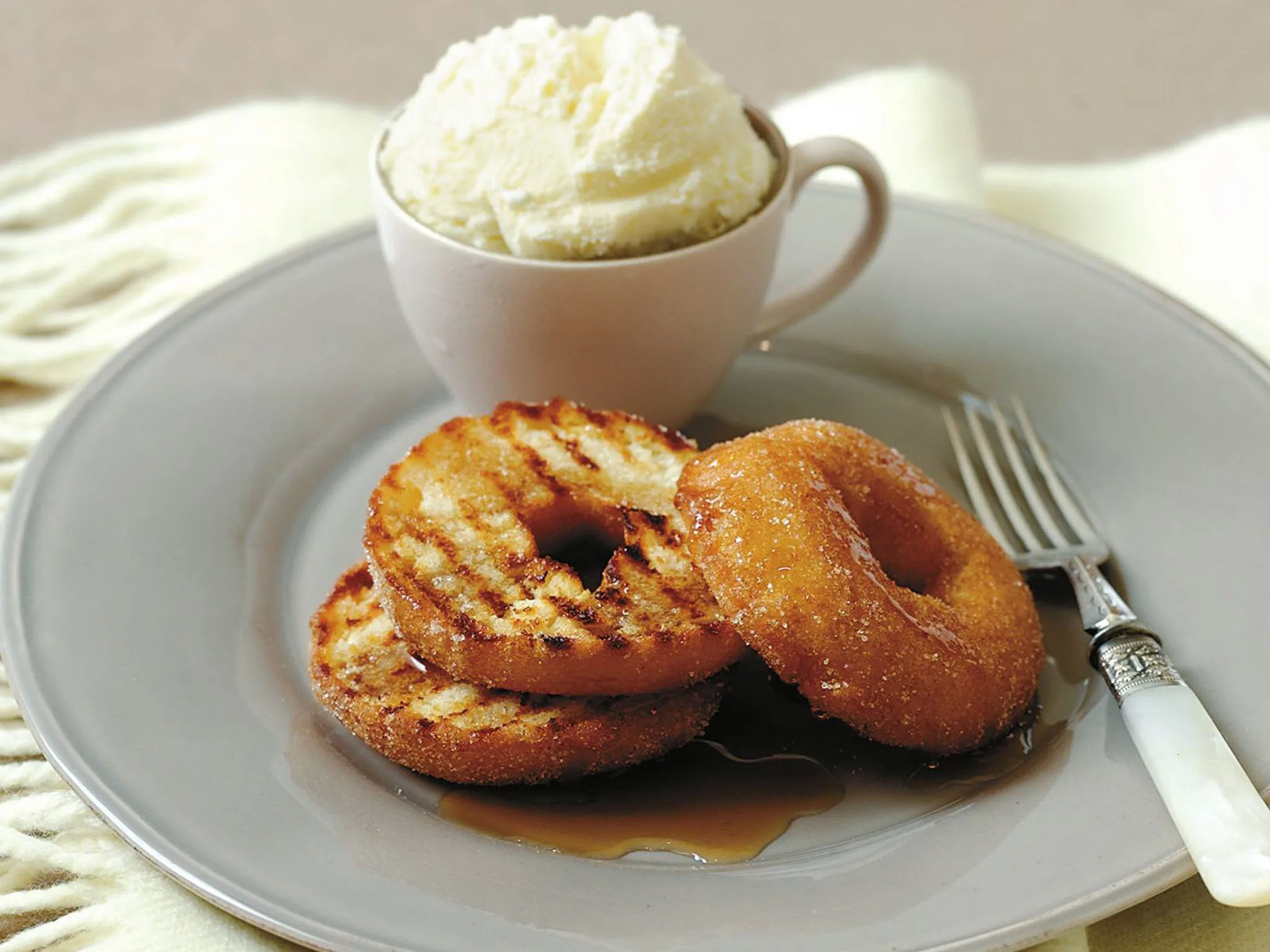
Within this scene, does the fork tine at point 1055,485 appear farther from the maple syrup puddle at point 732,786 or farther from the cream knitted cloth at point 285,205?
the cream knitted cloth at point 285,205

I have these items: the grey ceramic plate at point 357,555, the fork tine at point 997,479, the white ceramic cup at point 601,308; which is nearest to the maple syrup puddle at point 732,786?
the grey ceramic plate at point 357,555

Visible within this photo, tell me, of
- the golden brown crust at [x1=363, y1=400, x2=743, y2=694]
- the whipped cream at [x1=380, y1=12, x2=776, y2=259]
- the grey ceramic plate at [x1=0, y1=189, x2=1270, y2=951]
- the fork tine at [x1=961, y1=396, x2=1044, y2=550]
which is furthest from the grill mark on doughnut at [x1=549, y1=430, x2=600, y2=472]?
the fork tine at [x1=961, y1=396, x2=1044, y2=550]

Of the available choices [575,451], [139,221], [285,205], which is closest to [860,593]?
[575,451]

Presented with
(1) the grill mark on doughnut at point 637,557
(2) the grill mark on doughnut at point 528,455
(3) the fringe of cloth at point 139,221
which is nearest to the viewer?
(1) the grill mark on doughnut at point 637,557

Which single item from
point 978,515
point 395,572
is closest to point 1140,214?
point 978,515

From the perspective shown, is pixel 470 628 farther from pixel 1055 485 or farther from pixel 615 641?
pixel 1055 485
